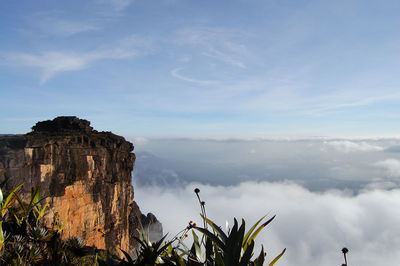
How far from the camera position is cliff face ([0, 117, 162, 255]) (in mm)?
25562

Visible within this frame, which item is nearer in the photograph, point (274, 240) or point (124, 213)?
point (124, 213)

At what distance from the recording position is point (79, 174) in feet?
99.1

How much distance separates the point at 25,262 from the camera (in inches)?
183

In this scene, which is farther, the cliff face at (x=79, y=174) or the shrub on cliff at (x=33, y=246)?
the cliff face at (x=79, y=174)

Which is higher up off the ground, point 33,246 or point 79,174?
point 33,246

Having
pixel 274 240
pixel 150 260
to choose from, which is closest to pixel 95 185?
pixel 150 260

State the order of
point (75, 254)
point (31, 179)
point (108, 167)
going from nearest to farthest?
1. point (75, 254)
2. point (31, 179)
3. point (108, 167)

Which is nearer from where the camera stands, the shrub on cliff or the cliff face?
the shrub on cliff

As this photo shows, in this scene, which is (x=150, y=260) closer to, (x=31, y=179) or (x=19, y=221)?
(x=19, y=221)

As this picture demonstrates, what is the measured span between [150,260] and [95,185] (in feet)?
103

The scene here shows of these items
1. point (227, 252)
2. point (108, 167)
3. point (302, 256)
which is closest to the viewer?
point (227, 252)

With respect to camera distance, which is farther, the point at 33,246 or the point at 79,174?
the point at 79,174

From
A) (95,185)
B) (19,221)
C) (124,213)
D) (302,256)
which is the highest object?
(19,221)

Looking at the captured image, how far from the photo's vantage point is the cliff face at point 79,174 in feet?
83.9
